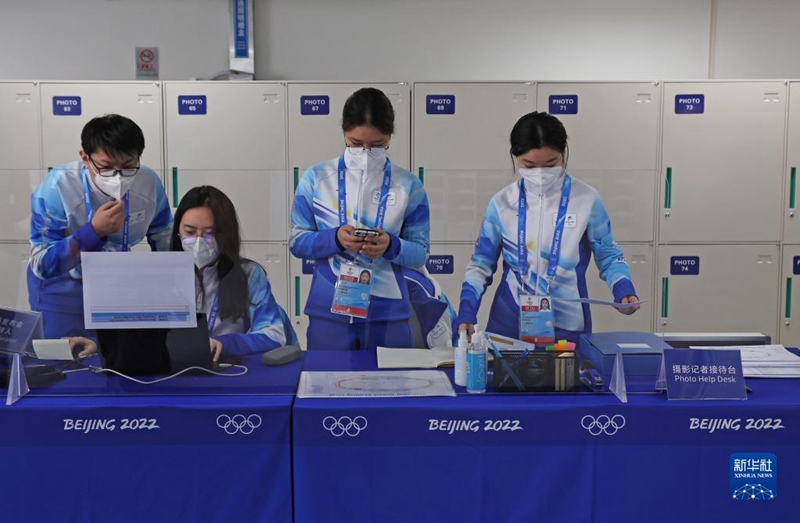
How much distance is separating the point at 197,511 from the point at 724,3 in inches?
193

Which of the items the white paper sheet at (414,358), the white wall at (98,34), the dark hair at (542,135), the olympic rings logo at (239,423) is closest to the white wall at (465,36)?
the white wall at (98,34)

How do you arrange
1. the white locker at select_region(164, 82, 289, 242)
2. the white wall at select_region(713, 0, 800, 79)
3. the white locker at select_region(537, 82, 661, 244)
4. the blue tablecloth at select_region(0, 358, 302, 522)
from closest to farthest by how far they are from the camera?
1. the blue tablecloth at select_region(0, 358, 302, 522)
2. the white locker at select_region(537, 82, 661, 244)
3. the white locker at select_region(164, 82, 289, 242)
4. the white wall at select_region(713, 0, 800, 79)

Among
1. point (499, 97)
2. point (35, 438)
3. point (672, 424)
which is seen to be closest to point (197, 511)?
point (35, 438)

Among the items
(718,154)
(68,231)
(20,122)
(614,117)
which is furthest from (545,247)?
(20,122)

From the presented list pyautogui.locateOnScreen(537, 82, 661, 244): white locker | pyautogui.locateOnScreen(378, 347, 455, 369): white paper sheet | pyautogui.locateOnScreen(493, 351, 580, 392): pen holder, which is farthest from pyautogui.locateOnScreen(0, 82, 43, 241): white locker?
pyautogui.locateOnScreen(537, 82, 661, 244): white locker

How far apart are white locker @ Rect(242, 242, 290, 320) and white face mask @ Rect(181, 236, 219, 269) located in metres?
0.12

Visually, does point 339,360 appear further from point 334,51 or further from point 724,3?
point 724,3

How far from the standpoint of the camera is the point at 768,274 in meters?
4.12

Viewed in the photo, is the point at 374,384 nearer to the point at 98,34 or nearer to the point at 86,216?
the point at 86,216

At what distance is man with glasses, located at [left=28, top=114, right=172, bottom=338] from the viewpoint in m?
1.95

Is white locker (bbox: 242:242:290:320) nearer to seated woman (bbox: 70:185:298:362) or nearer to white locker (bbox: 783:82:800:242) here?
seated woman (bbox: 70:185:298:362)

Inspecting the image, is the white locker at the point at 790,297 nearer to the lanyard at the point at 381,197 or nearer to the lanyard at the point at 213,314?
the lanyard at the point at 381,197

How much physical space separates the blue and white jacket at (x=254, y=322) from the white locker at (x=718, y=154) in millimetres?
2707

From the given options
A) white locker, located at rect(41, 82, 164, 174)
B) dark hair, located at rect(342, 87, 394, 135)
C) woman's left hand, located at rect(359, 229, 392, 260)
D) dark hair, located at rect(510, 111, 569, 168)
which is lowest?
woman's left hand, located at rect(359, 229, 392, 260)
